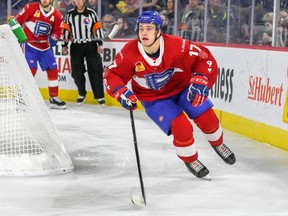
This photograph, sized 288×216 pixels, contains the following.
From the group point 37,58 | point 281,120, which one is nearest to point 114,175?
point 281,120

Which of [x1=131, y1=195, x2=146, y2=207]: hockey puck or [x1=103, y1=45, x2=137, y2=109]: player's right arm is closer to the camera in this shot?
[x1=131, y1=195, x2=146, y2=207]: hockey puck

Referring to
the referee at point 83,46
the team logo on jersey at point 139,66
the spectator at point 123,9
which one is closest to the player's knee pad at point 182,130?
the team logo on jersey at point 139,66

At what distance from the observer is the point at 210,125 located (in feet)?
13.9

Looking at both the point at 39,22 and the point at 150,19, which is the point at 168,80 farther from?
the point at 39,22

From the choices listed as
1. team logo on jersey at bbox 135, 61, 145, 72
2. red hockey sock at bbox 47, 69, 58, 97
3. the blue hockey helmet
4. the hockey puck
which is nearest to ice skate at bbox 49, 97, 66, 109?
red hockey sock at bbox 47, 69, 58, 97

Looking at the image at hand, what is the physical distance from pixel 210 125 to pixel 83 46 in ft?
14.5

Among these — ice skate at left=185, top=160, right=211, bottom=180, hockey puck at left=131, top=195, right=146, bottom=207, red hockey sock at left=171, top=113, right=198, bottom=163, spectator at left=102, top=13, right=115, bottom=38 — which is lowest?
ice skate at left=185, top=160, right=211, bottom=180

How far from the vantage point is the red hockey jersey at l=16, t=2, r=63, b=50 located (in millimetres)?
7879

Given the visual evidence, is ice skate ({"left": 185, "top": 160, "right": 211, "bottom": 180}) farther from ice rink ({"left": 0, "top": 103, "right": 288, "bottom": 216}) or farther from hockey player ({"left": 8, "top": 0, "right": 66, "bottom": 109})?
hockey player ({"left": 8, "top": 0, "right": 66, "bottom": 109})

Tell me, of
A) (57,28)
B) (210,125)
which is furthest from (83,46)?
(210,125)

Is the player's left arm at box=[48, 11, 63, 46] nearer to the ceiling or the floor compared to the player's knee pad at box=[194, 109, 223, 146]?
nearer to the ceiling

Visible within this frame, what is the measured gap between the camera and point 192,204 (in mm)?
3508

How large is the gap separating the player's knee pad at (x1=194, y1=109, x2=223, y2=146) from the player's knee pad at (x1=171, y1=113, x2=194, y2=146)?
186mm

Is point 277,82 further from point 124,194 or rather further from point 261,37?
point 124,194
